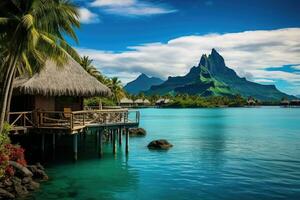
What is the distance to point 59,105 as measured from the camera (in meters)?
28.6

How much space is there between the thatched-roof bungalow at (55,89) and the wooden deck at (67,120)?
1.21 meters

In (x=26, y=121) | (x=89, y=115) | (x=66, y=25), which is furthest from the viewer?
(x=89, y=115)

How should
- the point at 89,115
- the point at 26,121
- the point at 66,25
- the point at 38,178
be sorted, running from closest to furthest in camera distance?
the point at 38,178 < the point at 66,25 < the point at 26,121 < the point at 89,115

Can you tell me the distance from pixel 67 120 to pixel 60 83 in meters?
3.76

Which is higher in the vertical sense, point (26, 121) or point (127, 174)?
point (26, 121)

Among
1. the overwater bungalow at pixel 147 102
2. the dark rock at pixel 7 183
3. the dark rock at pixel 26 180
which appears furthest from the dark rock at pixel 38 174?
the overwater bungalow at pixel 147 102

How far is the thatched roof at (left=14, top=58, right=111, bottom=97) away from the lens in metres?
25.4

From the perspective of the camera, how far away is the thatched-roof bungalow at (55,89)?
2559cm

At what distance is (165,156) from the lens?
30.5 metres

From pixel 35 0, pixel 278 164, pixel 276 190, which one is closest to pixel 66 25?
pixel 35 0

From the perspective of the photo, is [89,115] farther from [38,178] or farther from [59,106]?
[38,178]

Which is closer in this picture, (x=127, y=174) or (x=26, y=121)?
(x=127, y=174)

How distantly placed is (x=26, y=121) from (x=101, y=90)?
19.4 ft

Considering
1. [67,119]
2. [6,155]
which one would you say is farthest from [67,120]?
[6,155]
